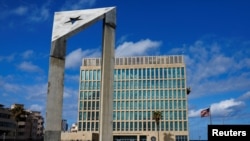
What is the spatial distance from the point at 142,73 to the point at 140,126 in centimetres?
1771

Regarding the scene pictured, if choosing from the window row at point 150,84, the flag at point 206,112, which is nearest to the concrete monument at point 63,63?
the flag at point 206,112

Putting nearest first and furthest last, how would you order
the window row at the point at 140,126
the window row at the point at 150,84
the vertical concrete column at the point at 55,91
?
the vertical concrete column at the point at 55,91
the window row at the point at 140,126
the window row at the point at 150,84

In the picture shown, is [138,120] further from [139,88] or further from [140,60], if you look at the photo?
[140,60]

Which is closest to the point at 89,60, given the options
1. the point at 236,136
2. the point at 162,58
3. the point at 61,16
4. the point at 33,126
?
the point at 162,58

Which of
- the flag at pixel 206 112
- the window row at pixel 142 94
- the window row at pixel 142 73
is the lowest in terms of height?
the flag at pixel 206 112

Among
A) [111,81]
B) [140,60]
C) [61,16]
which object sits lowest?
[111,81]

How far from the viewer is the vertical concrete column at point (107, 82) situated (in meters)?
35.5

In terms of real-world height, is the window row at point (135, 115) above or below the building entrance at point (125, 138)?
above

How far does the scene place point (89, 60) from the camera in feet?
394

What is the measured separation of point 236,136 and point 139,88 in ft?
302

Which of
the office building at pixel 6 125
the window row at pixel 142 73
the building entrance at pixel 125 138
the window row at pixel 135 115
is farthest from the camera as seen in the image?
the window row at pixel 142 73

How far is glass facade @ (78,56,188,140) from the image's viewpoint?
112 meters

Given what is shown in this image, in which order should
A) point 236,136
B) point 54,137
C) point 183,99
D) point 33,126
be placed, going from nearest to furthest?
point 236,136
point 54,137
point 183,99
point 33,126

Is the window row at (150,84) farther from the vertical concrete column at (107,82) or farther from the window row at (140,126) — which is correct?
the vertical concrete column at (107,82)
